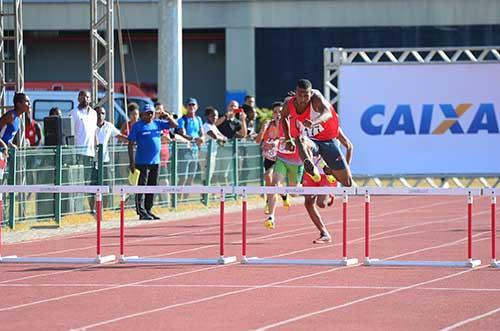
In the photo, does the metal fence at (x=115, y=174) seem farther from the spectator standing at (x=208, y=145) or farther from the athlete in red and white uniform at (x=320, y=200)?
the athlete in red and white uniform at (x=320, y=200)

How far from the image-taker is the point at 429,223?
71.7 feet

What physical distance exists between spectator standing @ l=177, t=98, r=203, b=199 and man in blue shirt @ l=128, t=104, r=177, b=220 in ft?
8.10

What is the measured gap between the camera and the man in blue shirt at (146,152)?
75.9 feet

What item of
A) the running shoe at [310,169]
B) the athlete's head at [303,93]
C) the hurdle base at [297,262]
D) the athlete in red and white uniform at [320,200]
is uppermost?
the athlete's head at [303,93]

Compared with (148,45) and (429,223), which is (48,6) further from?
(429,223)

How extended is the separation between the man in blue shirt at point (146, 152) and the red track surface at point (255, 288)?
3022 millimetres

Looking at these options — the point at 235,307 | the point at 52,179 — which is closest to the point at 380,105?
the point at 52,179

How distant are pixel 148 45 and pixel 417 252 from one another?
33.8m

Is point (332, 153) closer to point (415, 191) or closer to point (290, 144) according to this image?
point (290, 144)

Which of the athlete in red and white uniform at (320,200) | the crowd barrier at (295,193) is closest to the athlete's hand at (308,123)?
the athlete in red and white uniform at (320,200)

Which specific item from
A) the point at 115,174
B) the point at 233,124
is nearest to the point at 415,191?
the point at 115,174

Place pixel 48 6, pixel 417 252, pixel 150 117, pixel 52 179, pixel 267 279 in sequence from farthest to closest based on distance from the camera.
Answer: pixel 48 6 < pixel 150 117 < pixel 52 179 < pixel 417 252 < pixel 267 279

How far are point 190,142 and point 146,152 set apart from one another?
3.01 metres

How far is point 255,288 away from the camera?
1319cm
